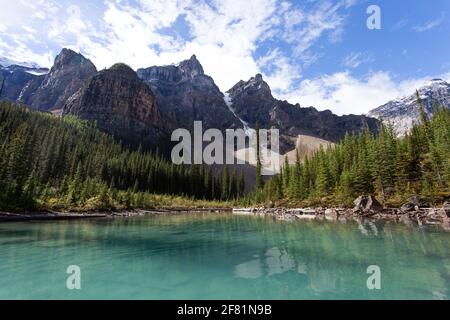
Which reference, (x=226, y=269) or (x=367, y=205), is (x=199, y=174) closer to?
(x=367, y=205)

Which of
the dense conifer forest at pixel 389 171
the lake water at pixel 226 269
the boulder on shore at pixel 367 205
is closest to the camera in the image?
the lake water at pixel 226 269

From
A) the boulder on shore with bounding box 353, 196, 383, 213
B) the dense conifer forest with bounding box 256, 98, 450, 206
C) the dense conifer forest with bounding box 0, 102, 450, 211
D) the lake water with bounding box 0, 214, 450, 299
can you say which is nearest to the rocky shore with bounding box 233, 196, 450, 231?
the boulder on shore with bounding box 353, 196, 383, 213

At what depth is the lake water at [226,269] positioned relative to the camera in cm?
958

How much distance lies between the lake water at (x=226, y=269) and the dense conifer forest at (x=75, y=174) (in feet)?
113

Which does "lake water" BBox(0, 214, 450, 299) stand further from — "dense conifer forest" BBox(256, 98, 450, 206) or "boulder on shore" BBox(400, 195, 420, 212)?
"dense conifer forest" BBox(256, 98, 450, 206)

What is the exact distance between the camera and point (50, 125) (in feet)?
415

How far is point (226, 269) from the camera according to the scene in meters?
12.9

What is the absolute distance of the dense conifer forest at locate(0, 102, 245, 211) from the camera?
172ft

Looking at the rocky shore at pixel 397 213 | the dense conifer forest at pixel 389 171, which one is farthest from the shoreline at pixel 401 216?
the dense conifer forest at pixel 389 171

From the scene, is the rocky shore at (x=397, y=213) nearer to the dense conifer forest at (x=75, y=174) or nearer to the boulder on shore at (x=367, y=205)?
the boulder on shore at (x=367, y=205)

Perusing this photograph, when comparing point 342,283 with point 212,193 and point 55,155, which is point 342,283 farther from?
point 212,193

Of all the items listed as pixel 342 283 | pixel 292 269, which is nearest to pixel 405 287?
pixel 342 283

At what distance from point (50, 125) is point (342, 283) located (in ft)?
468

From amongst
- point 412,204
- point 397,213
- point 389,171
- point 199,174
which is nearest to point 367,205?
point 397,213
